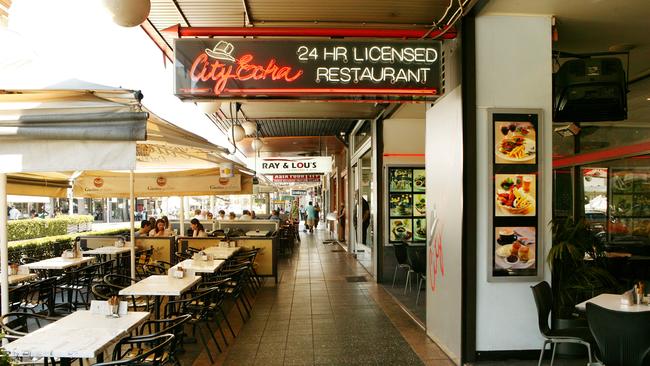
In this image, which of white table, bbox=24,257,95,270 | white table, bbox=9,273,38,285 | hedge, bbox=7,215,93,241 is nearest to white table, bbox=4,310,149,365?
white table, bbox=9,273,38,285

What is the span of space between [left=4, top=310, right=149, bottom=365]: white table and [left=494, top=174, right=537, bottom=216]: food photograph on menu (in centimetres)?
339

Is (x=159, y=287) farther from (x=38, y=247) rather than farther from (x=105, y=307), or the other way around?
(x=38, y=247)

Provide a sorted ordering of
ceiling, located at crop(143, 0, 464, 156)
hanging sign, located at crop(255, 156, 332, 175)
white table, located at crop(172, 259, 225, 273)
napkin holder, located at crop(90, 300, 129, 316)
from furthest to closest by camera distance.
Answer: hanging sign, located at crop(255, 156, 332, 175)
white table, located at crop(172, 259, 225, 273)
ceiling, located at crop(143, 0, 464, 156)
napkin holder, located at crop(90, 300, 129, 316)

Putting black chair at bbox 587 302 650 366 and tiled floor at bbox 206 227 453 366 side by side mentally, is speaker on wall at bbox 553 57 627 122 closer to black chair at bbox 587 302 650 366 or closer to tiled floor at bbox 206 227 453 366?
black chair at bbox 587 302 650 366

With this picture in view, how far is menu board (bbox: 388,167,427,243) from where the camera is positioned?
10.1 m

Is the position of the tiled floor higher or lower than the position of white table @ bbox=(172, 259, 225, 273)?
lower

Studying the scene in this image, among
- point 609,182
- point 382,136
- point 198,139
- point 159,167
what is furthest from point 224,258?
point 609,182

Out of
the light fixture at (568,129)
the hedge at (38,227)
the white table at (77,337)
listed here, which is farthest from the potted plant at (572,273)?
the hedge at (38,227)

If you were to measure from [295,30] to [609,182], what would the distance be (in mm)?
6098

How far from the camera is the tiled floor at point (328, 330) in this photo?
5.03 m

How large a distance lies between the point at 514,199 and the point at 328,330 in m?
2.85

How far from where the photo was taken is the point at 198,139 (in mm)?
5293

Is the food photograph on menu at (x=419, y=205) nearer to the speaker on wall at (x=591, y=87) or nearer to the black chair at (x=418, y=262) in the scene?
the black chair at (x=418, y=262)

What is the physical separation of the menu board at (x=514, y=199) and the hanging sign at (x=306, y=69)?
936 millimetres
